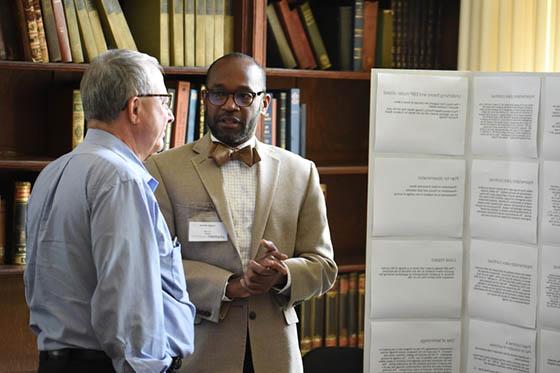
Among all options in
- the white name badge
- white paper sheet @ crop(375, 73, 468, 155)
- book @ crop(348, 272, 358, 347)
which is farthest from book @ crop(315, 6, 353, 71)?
the white name badge

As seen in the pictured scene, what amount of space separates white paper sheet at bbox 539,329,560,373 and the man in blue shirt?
137cm

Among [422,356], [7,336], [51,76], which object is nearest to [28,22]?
[51,76]

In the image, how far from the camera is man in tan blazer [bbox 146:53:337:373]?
2682 mm

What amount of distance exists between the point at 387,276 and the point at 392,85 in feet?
2.11

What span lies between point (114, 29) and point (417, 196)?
4.05ft

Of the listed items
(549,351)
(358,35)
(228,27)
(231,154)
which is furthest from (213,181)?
(358,35)

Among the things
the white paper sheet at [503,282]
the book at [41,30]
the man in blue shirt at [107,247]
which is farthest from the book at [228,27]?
the man in blue shirt at [107,247]

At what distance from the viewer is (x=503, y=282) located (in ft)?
10.2

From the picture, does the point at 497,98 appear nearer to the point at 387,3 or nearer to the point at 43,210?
the point at 387,3

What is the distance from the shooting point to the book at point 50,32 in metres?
3.24

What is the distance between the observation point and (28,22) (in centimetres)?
321

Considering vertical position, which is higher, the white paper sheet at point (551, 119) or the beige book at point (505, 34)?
the beige book at point (505, 34)

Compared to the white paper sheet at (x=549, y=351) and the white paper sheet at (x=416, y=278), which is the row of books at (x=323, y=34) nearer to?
the white paper sheet at (x=416, y=278)

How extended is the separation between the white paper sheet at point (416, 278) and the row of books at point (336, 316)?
0.74 metres
